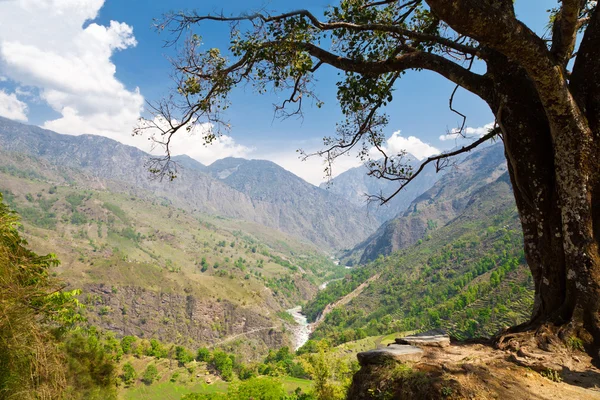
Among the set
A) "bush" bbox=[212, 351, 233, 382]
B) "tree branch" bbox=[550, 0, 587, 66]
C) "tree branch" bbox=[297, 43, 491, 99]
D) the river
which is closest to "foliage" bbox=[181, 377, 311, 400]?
"tree branch" bbox=[297, 43, 491, 99]

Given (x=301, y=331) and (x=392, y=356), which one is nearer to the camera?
(x=392, y=356)

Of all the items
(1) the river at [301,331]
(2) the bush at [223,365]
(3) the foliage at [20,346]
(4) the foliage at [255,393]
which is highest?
(3) the foliage at [20,346]

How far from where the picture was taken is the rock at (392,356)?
4989mm

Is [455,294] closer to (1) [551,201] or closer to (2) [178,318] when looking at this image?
(2) [178,318]

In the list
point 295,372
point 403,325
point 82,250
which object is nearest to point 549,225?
point 295,372

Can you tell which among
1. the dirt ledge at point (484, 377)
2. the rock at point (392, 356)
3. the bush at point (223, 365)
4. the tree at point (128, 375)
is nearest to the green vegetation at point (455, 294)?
the bush at point (223, 365)

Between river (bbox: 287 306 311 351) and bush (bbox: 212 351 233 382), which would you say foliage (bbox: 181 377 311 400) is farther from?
river (bbox: 287 306 311 351)

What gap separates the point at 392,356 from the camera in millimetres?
5023

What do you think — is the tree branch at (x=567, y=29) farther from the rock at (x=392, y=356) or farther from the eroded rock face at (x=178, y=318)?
the eroded rock face at (x=178, y=318)

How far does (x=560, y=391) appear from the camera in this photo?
405 cm

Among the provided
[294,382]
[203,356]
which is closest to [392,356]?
[294,382]

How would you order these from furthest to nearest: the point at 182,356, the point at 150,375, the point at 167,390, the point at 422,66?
the point at 182,356 < the point at 150,375 < the point at 167,390 < the point at 422,66

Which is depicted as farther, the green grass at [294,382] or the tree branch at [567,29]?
the green grass at [294,382]

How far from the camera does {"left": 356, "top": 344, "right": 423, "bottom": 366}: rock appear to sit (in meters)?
4.99
